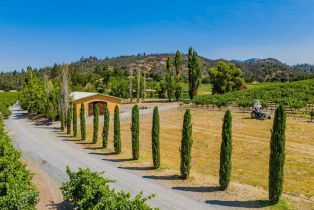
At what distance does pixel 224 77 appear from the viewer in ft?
294

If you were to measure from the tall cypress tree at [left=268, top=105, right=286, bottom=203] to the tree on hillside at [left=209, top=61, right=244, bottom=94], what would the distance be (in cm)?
7099

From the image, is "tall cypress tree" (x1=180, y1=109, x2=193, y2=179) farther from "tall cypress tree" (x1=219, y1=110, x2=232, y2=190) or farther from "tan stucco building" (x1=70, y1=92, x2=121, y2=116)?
"tan stucco building" (x1=70, y1=92, x2=121, y2=116)

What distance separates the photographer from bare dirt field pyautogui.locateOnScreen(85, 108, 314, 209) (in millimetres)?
19594

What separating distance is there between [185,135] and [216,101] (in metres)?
40.6

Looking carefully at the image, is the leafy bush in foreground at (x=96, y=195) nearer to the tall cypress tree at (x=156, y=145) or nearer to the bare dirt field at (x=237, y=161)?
the bare dirt field at (x=237, y=161)

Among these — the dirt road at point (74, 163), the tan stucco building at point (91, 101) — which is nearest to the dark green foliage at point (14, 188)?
the dirt road at point (74, 163)

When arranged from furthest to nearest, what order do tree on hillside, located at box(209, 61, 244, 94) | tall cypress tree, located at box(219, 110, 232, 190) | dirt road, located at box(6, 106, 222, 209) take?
tree on hillside, located at box(209, 61, 244, 94) → tall cypress tree, located at box(219, 110, 232, 190) → dirt road, located at box(6, 106, 222, 209)

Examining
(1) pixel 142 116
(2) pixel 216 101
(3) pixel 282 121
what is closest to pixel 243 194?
(3) pixel 282 121

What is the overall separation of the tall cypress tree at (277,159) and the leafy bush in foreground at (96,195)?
24.2 ft

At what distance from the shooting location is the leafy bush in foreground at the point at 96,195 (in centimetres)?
1260

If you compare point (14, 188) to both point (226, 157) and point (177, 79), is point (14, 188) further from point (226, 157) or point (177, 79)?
point (177, 79)

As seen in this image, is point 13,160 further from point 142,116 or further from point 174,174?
point 142,116

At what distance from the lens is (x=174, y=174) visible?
943 inches

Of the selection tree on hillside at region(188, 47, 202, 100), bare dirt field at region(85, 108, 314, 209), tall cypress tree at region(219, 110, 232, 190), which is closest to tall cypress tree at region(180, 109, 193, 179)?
bare dirt field at region(85, 108, 314, 209)
